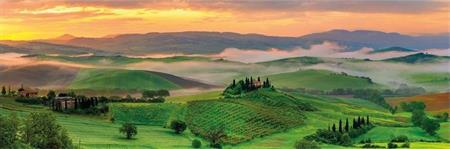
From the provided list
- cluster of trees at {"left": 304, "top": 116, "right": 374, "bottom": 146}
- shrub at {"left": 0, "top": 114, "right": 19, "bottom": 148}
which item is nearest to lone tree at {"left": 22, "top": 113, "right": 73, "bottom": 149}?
shrub at {"left": 0, "top": 114, "right": 19, "bottom": 148}

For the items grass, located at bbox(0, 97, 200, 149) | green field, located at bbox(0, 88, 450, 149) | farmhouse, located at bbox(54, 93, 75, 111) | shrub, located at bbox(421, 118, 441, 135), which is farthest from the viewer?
shrub, located at bbox(421, 118, 441, 135)

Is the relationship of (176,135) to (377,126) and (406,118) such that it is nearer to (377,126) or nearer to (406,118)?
(377,126)

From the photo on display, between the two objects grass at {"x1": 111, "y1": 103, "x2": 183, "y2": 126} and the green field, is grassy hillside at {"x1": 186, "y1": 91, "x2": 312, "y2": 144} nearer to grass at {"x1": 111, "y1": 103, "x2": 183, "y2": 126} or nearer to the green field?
the green field

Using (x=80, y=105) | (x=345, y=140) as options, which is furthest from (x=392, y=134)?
(x=80, y=105)

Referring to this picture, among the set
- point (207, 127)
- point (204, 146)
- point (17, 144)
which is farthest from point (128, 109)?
point (17, 144)

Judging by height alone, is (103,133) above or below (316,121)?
above

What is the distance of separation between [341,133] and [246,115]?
830 inches

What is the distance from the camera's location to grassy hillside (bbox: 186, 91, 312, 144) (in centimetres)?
12875

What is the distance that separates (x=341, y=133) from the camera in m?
128

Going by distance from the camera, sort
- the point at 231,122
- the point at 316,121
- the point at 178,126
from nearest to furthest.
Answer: the point at 178,126 < the point at 231,122 < the point at 316,121

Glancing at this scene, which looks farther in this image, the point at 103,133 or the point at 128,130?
the point at 103,133

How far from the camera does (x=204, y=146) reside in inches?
4272

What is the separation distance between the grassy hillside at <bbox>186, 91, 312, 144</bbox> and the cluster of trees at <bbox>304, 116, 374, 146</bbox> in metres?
9.64

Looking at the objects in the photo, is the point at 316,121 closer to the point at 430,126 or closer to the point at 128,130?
the point at 430,126
